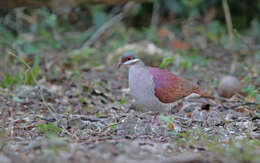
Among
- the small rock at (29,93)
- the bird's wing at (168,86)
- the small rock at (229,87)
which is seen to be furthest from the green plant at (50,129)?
the small rock at (229,87)

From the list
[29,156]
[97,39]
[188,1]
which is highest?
[188,1]

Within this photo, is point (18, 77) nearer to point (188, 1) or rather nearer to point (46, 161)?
point (46, 161)

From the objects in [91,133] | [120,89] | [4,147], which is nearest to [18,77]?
[120,89]

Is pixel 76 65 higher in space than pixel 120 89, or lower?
higher

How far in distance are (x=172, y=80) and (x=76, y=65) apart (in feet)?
10.0

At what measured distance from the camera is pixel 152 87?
3.93m

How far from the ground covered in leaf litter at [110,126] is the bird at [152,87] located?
18 centimetres

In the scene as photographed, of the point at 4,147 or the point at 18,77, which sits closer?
the point at 4,147

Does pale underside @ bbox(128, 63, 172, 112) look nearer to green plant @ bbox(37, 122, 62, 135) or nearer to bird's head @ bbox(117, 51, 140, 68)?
bird's head @ bbox(117, 51, 140, 68)

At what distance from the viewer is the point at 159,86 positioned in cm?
396

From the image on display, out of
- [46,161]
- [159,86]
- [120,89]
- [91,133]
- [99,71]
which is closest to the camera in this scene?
[46,161]

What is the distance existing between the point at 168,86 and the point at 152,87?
0.65 feet

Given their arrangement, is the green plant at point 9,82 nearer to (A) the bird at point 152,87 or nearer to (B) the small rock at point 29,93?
(B) the small rock at point 29,93

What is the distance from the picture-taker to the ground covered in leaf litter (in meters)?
2.61
